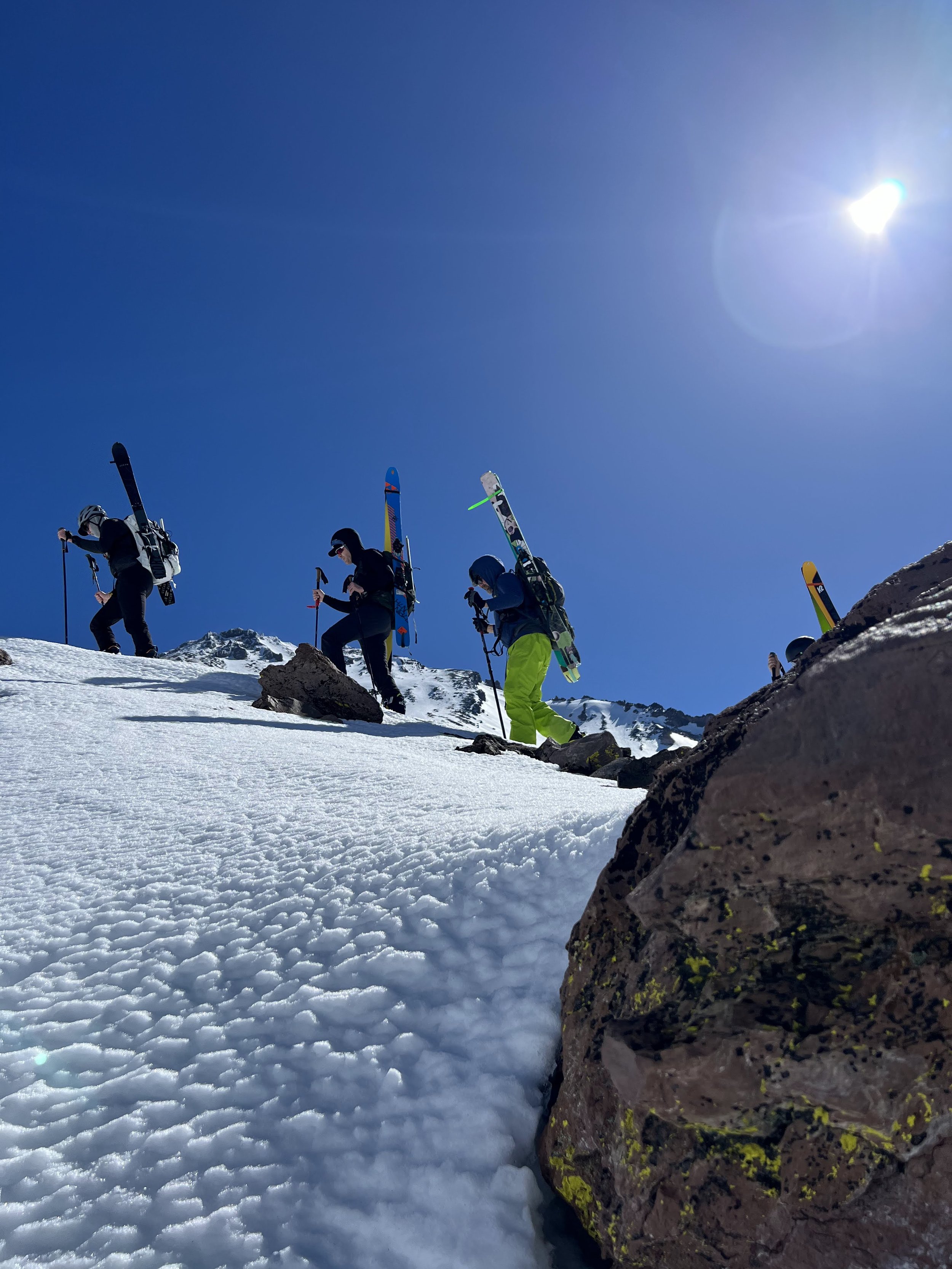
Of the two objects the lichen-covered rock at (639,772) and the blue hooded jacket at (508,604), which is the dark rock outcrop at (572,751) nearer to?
the lichen-covered rock at (639,772)

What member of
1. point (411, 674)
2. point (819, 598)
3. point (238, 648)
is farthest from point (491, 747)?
point (238, 648)

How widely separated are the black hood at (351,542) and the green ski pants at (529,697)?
2787mm

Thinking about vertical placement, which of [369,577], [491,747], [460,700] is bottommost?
[491,747]

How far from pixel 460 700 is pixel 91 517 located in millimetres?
80395

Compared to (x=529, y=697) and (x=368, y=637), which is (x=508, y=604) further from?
(x=368, y=637)

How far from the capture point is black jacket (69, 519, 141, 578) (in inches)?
386

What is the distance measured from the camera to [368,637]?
9.63 m

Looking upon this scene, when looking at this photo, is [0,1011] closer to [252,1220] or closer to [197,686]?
[252,1220]

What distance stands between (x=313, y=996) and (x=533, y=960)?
20.8 inches

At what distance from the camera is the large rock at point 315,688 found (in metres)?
7.78

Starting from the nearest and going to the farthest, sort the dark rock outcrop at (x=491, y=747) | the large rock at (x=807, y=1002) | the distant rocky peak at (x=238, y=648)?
the large rock at (x=807, y=1002) < the dark rock outcrop at (x=491, y=747) < the distant rocky peak at (x=238, y=648)

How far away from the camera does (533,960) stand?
164cm

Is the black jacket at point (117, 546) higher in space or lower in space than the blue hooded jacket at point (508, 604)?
higher

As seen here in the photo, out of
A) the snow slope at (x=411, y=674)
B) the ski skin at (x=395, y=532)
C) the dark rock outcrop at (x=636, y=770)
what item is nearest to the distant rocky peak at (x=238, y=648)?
the snow slope at (x=411, y=674)
